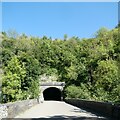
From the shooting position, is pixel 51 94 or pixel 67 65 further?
pixel 51 94

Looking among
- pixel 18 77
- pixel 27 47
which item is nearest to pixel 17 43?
pixel 27 47

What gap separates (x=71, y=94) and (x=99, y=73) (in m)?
11.0

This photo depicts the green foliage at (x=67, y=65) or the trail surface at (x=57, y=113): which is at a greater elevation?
the green foliage at (x=67, y=65)

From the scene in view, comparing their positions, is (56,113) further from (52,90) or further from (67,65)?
(52,90)

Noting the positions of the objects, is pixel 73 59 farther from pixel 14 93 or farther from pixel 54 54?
pixel 14 93

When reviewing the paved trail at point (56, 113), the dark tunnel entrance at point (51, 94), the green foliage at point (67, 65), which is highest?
the green foliage at point (67, 65)

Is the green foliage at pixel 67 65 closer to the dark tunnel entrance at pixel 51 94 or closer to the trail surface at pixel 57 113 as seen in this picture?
the trail surface at pixel 57 113

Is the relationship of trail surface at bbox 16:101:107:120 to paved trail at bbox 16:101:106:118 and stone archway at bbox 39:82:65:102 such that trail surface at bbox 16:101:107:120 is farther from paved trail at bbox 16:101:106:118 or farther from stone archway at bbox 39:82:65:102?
stone archway at bbox 39:82:65:102

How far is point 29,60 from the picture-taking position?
50.4 meters

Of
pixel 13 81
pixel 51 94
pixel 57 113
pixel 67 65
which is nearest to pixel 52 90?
pixel 51 94

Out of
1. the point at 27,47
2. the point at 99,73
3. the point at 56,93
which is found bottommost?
the point at 56,93

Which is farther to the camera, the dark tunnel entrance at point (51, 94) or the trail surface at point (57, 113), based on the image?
the dark tunnel entrance at point (51, 94)

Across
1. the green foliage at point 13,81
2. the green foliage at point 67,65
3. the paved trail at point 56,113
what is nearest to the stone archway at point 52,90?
the green foliage at point 67,65

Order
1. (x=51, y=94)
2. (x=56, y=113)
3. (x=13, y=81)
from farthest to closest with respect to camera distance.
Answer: (x=51, y=94) < (x=13, y=81) < (x=56, y=113)
